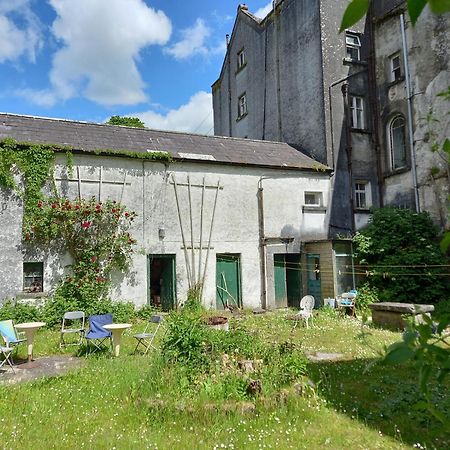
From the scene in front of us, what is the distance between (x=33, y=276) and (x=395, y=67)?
53.5ft

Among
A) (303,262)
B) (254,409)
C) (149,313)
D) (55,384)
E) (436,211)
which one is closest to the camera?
(254,409)

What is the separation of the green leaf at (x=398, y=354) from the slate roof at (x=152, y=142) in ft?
45.6

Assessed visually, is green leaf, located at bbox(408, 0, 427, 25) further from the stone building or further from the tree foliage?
the stone building

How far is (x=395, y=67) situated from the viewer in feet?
58.2

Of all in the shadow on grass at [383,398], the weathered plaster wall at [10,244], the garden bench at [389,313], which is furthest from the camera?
the weathered plaster wall at [10,244]

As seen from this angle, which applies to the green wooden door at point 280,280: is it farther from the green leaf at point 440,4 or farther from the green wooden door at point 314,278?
the green leaf at point 440,4

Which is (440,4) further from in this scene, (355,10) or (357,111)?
(357,111)

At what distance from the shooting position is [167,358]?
20.9 ft

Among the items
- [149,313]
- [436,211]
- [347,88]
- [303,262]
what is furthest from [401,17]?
[149,313]

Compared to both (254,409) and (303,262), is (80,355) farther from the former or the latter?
(303,262)

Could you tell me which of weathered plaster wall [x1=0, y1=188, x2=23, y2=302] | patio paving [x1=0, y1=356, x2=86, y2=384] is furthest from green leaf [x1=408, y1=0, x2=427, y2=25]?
weathered plaster wall [x1=0, y1=188, x2=23, y2=302]

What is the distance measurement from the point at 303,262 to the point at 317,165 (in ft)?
13.6

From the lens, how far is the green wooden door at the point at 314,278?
15.9 metres

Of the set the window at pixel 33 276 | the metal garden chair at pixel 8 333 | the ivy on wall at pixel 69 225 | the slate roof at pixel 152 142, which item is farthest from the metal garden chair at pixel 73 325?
the slate roof at pixel 152 142
